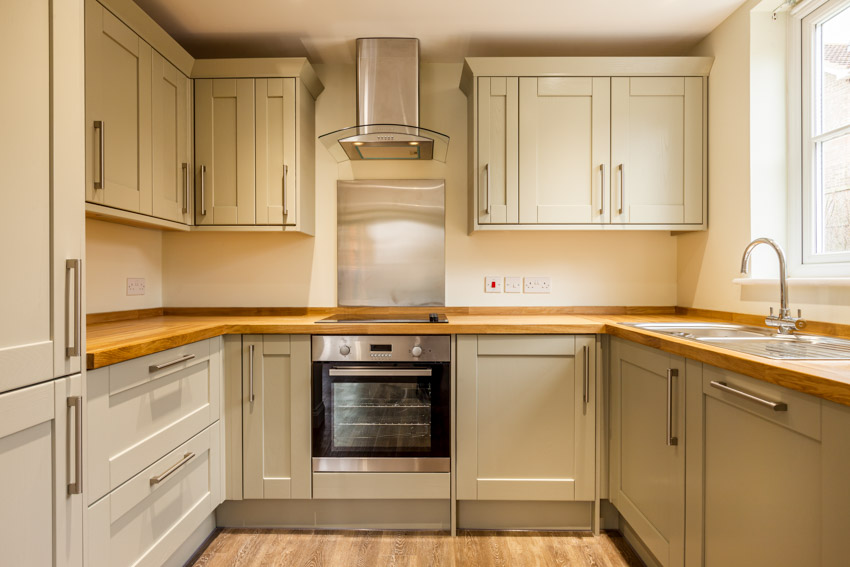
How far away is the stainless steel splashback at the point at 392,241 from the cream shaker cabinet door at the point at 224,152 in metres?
0.52

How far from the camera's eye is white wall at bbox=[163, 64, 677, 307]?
2664 millimetres

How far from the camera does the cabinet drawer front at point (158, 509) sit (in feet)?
4.42

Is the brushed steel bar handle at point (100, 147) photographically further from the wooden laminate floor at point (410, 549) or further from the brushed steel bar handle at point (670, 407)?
the brushed steel bar handle at point (670, 407)

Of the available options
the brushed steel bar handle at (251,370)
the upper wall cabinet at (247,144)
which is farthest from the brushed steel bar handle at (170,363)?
the upper wall cabinet at (247,144)

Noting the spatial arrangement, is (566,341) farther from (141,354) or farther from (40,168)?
(40,168)

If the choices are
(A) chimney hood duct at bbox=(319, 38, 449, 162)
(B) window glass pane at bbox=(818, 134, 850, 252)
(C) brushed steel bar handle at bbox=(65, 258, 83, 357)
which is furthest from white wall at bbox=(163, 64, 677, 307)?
(C) brushed steel bar handle at bbox=(65, 258, 83, 357)

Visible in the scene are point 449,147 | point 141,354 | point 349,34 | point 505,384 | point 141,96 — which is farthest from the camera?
point 449,147

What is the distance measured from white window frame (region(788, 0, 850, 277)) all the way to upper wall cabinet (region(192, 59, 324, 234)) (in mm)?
2224

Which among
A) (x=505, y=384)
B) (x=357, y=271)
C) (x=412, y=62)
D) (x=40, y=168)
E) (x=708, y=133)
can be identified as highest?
(x=412, y=62)

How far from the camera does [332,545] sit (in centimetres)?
203

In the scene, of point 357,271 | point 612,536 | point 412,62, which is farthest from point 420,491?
point 412,62

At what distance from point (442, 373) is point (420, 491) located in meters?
0.54

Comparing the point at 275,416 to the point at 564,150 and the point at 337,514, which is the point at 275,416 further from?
the point at 564,150

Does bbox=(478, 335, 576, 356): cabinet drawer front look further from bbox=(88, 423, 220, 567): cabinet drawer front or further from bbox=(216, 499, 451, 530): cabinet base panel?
bbox=(88, 423, 220, 567): cabinet drawer front
